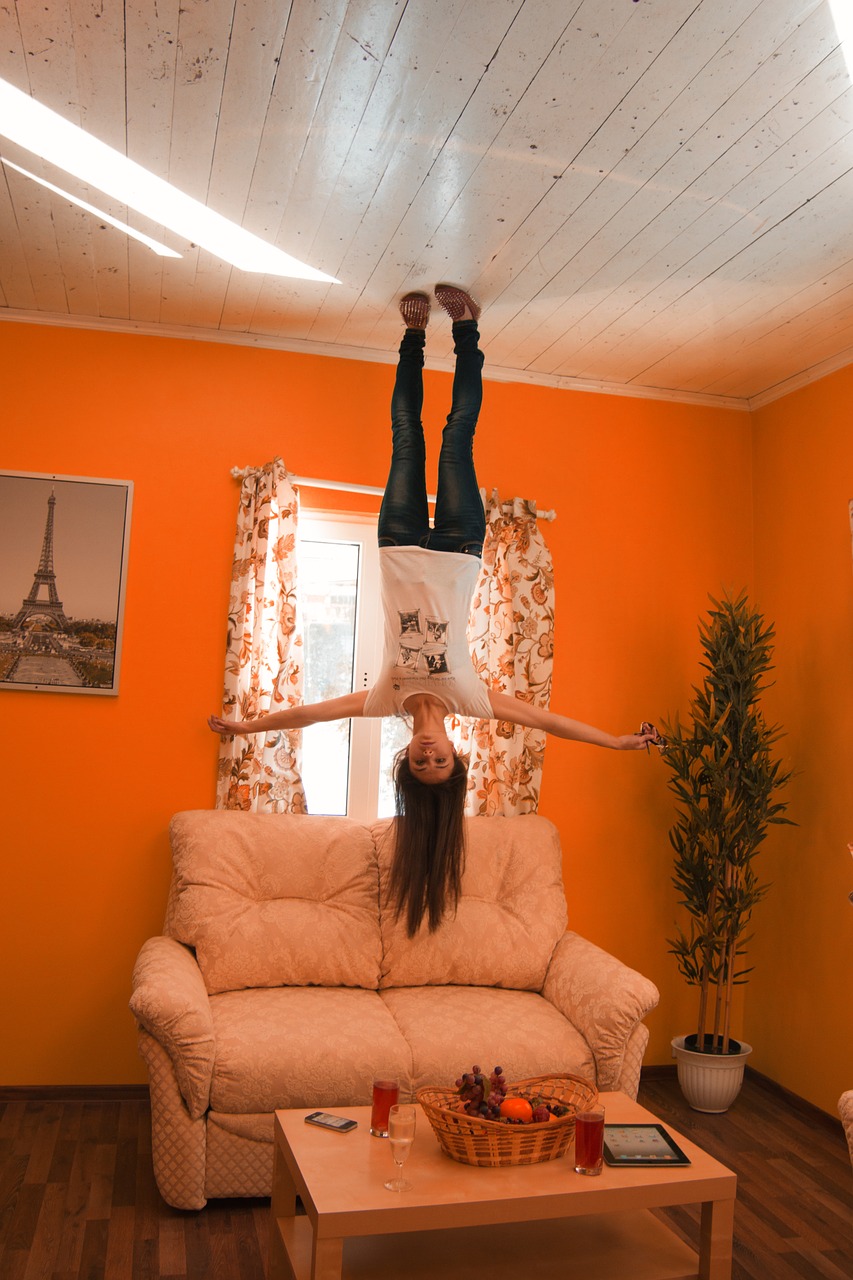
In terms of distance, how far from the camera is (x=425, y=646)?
3.54m

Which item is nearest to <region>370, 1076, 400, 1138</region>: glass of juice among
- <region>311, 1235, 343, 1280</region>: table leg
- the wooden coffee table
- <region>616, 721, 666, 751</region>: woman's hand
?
the wooden coffee table

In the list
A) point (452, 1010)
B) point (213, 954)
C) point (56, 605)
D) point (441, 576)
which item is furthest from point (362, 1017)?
point (56, 605)

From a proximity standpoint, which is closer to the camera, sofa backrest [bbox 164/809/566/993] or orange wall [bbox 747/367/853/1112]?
sofa backrest [bbox 164/809/566/993]

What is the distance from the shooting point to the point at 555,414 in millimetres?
4676

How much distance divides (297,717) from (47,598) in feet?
3.88

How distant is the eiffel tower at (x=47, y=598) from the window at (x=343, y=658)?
1.00 m

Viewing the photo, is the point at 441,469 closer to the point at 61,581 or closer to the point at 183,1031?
the point at 61,581

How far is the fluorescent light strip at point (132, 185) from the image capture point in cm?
281

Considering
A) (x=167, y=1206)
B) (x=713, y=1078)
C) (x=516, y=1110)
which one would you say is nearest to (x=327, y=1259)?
(x=516, y=1110)

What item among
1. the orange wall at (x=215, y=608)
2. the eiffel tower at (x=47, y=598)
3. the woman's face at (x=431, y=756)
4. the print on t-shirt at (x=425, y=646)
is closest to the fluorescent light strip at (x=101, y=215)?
the orange wall at (x=215, y=608)

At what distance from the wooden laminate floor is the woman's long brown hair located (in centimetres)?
110

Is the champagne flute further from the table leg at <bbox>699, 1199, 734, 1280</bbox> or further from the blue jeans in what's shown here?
the blue jeans

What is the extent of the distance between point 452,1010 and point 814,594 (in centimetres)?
236

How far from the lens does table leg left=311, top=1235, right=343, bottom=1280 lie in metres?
2.10
